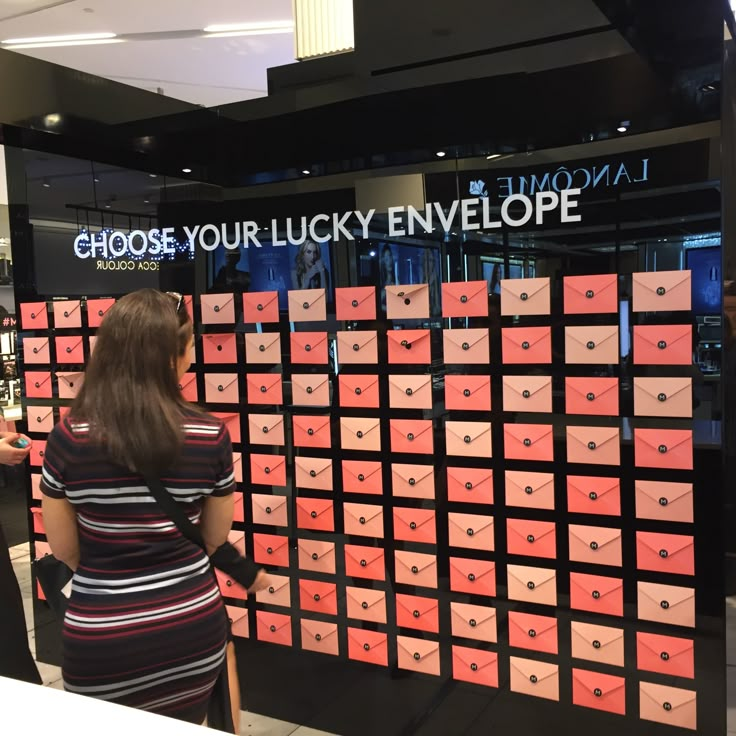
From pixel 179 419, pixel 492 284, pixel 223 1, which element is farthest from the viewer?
pixel 223 1

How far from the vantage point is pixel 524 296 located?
240 cm

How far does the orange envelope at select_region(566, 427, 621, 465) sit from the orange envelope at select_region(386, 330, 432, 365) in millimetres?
560

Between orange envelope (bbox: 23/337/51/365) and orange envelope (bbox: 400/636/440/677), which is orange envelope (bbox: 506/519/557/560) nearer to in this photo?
orange envelope (bbox: 400/636/440/677)

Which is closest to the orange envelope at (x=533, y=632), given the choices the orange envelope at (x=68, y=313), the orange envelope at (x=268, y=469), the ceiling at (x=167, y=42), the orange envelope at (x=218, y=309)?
the orange envelope at (x=268, y=469)

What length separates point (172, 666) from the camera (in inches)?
65.5

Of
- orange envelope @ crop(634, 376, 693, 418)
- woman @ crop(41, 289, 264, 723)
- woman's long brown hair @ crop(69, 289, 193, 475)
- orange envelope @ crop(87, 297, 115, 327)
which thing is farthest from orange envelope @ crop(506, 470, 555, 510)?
orange envelope @ crop(87, 297, 115, 327)

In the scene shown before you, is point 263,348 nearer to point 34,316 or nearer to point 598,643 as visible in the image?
point 34,316

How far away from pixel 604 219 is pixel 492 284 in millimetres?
410

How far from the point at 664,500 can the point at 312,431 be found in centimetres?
128

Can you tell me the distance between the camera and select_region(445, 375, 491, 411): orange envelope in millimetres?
2482

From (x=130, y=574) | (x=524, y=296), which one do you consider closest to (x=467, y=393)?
(x=524, y=296)

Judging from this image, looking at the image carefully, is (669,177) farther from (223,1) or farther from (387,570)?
(223,1)

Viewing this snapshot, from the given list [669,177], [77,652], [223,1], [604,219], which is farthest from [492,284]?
[223,1]

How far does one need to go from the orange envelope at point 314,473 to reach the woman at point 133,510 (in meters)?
1.11
